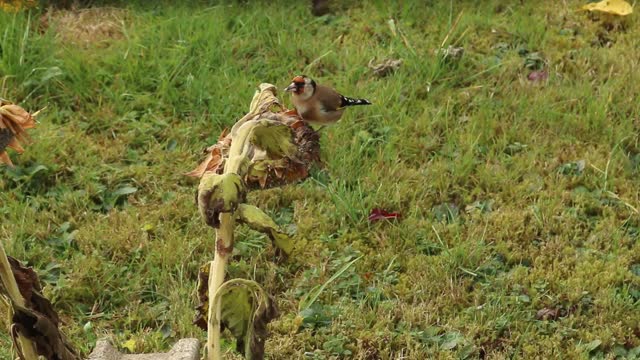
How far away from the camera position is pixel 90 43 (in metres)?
4.79

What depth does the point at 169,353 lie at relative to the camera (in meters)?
2.03

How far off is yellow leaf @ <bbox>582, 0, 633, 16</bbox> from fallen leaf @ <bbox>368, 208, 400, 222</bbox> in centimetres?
206

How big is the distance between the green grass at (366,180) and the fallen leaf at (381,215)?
0.03 metres

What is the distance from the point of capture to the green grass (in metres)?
3.32

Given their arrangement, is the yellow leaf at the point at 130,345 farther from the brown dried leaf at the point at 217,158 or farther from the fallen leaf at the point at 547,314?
the brown dried leaf at the point at 217,158

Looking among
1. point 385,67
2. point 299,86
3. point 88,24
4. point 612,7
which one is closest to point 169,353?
point 299,86

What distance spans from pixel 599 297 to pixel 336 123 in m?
1.40

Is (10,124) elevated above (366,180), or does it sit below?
above

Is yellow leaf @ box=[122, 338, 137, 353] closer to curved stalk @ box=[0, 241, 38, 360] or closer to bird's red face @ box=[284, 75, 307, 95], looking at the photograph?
bird's red face @ box=[284, 75, 307, 95]

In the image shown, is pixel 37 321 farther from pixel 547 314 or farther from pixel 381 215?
pixel 381 215

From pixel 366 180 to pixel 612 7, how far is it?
2045mm

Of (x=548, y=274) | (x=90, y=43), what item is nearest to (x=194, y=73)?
(x=90, y=43)

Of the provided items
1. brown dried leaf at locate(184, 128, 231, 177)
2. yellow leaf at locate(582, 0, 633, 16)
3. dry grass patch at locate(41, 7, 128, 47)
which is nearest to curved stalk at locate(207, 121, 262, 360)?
brown dried leaf at locate(184, 128, 231, 177)

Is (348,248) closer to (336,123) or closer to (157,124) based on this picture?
(336,123)
